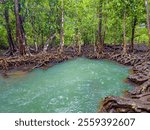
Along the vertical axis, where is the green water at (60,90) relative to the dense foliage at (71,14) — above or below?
below

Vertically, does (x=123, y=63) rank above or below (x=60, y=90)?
below

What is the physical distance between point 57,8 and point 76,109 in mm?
24274

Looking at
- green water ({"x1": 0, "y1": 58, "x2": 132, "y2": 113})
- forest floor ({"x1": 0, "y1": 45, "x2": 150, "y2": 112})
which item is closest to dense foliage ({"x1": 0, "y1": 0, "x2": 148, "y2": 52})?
forest floor ({"x1": 0, "y1": 45, "x2": 150, "y2": 112})

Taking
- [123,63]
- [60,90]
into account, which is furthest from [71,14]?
[60,90]

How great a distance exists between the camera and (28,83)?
19.2m

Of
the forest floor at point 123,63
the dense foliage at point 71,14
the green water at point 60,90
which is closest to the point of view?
the forest floor at point 123,63

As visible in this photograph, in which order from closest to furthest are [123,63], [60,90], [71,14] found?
[60,90]
[123,63]
[71,14]

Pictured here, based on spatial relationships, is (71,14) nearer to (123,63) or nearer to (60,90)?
(123,63)

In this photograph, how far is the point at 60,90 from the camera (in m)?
17.0

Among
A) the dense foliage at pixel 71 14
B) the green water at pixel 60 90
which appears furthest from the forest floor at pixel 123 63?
the dense foliage at pixel 71 14

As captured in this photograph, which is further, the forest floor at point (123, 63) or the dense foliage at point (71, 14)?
the dense foliage at point (71, 14)

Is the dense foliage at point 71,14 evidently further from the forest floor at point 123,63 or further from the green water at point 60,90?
the green water at point 60,90

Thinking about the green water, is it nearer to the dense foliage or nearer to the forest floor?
the forest floor

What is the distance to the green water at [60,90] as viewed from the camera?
13.8 metres
